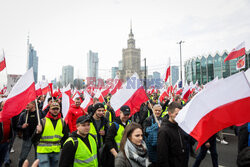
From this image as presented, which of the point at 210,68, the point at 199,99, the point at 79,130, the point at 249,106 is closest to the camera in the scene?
the point at 249,106

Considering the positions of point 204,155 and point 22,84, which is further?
point 204,155

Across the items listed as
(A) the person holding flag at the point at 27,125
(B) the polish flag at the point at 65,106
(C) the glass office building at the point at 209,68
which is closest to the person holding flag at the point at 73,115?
(B) the polish flag at the point at 65,106

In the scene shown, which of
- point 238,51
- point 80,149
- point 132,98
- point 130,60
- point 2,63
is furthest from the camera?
point 130,60

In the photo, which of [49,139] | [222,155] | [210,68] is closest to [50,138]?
[49,139]

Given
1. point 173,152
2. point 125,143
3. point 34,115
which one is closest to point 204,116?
point 173,152

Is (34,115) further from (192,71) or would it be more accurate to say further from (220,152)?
(192,71)

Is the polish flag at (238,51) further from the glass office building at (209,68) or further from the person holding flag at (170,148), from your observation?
the glass office building at (209,68)

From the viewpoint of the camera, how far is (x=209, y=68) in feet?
198

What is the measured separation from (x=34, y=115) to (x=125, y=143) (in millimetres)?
3187

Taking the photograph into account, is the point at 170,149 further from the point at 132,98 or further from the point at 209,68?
the point at 209,68

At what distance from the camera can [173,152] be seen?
2.80 meters

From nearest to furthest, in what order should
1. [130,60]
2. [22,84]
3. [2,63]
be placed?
[22,84]
[2,63]
[130,60]

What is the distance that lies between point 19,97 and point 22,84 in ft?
1.07

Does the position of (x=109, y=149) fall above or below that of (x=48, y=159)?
above
